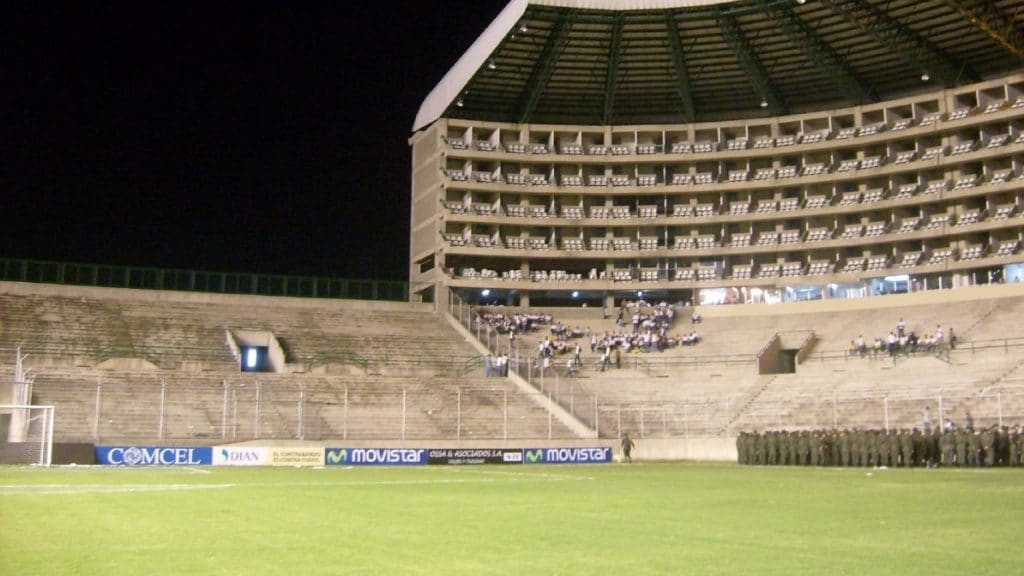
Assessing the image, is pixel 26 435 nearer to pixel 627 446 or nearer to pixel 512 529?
pixel 627 446

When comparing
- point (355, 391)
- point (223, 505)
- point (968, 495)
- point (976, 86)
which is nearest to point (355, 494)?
point (223, 505)

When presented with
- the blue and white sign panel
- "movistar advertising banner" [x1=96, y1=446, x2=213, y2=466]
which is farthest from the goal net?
the blue and white sign panel

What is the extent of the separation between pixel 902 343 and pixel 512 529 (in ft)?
161

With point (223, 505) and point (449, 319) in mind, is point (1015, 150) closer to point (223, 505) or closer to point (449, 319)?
point (449, 319)

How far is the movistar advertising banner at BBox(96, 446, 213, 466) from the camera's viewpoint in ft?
Answer: 145

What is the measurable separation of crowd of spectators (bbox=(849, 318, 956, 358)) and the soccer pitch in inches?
1322

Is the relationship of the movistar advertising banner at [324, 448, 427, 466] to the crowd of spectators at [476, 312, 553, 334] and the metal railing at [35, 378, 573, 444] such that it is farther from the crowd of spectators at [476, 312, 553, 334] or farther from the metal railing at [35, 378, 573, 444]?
the crowd of spectators at [476, 312, 553, 334]

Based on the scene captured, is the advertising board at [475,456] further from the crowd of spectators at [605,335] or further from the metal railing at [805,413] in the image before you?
the crowd of spectators at [605,335]

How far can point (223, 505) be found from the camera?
1966cm

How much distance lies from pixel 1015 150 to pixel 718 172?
21.6 meters

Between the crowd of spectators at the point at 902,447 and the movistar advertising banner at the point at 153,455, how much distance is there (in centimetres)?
2506

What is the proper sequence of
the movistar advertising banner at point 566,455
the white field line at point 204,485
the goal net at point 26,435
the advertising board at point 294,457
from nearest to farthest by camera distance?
the white field line at point 204,485
the goal net at point 26,435
the advertising board at point 294,457
the movistar advertising banner at point 566,455

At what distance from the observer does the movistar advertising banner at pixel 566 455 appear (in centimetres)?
5125

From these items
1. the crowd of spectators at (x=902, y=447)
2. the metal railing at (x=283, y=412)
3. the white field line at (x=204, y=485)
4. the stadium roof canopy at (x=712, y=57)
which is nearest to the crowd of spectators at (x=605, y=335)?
the metal railing at (x=283, y=412)
